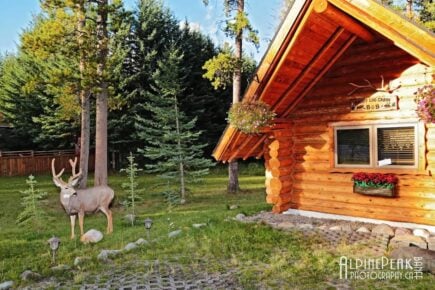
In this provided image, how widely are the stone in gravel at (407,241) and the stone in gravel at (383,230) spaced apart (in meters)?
0.37

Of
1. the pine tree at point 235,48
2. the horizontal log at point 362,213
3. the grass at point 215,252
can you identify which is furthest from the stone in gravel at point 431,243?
the pine tree at point 235,48

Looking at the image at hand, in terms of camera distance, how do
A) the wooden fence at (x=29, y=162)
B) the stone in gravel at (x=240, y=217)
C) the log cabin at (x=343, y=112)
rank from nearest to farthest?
the log cabin at (x=343, y=112), the stone in gravel at (x=240, y=217), the wooden fence at (x=29, y=162)

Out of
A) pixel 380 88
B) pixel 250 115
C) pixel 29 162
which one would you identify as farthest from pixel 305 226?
pixel 29 162

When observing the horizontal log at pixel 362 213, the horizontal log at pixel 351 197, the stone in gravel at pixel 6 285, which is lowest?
the stone in gravel at pixel 6 285

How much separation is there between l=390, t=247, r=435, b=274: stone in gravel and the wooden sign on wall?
285 cm

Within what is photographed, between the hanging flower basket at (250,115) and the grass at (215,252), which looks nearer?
the grass at (215,252)

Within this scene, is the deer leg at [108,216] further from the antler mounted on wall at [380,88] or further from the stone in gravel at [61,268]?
the antler mounted on wall at [380,88]

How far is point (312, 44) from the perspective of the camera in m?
6.85

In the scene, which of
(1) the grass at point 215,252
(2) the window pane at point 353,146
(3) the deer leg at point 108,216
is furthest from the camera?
(3) the deer leg at point 108,216

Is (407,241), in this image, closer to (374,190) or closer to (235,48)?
(374,190)

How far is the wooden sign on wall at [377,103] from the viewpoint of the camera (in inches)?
281

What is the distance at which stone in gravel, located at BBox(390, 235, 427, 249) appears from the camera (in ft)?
19.3

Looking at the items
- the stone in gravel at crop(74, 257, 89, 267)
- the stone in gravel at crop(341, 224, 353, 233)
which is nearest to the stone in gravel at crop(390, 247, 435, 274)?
the stone in gravel at crop(341, 224, 353, 233)

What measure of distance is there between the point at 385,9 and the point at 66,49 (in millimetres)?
9281
